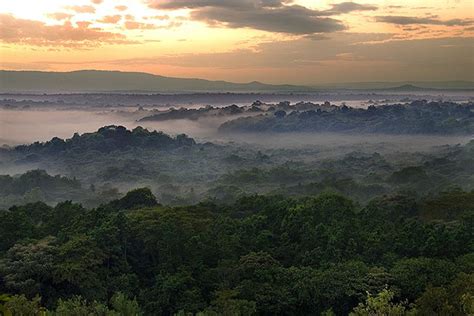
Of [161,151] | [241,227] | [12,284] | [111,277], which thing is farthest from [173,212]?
[161,151]

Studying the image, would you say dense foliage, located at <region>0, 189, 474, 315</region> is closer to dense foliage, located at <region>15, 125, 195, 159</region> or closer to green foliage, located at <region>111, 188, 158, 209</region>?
green foliage, located at <region>111, 188, 158, 209</region>

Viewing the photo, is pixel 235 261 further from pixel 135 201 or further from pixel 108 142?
pixel 108 142

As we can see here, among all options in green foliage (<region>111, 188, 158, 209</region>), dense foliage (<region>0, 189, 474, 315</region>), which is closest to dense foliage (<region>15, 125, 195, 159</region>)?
green foliage (<region>111, 188, 158, 209</region>)

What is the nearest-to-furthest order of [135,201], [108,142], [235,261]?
[235,261]
[135,201]
[108,142]

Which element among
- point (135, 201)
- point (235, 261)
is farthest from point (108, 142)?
point (235, 261)

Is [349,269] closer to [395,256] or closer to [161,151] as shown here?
[395,256]

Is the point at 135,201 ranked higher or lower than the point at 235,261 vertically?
lower

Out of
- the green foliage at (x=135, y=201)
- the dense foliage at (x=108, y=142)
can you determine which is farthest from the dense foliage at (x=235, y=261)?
the dense foliage at (x=108, y=142)

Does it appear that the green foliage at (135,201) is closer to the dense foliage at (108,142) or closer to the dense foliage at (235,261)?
the dense foliage at (235,261)
